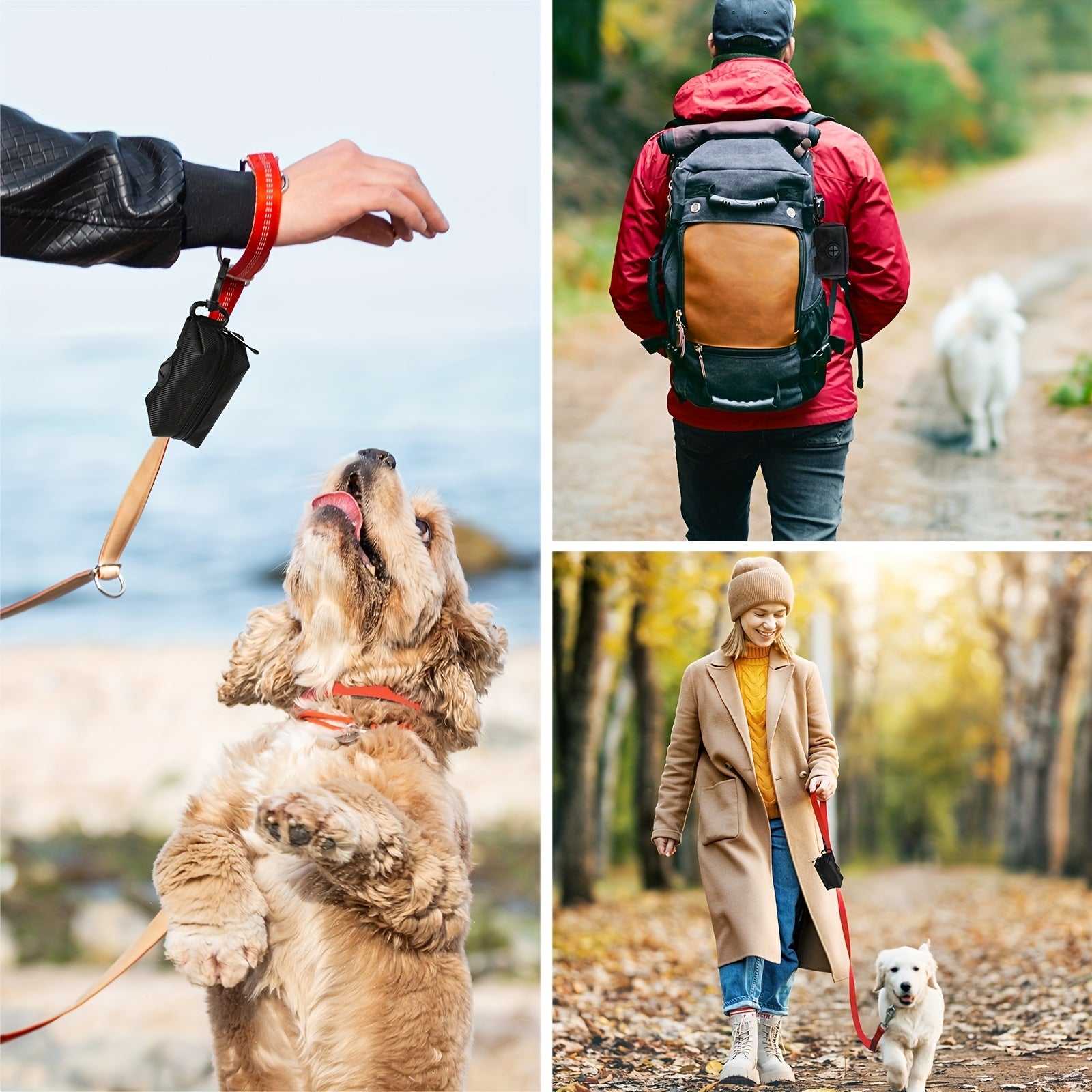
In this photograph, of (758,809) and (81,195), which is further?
(758,809)

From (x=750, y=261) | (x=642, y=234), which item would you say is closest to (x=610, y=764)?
(x=642, y=234)

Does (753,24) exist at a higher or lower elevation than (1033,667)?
higher

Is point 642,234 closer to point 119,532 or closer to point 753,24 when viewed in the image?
point 753,24

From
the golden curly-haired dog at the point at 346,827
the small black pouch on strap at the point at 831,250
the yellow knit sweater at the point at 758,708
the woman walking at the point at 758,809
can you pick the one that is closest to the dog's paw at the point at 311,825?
the golden curly-haired dog at the point at 346,827

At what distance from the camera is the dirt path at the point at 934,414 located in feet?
18.6

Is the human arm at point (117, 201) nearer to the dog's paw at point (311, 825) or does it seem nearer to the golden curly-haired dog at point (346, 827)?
the golden curly-haired dog at point (346, 827)

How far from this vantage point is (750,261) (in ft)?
11.6

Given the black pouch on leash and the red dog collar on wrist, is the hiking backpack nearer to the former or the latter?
the red dog collar on wrist

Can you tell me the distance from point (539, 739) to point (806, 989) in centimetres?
171

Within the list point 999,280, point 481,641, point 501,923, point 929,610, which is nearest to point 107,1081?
point 501,923

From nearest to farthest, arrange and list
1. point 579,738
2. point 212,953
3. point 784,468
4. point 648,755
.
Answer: point 212,953 < point 784,468 < point 579,738 < point 648,755

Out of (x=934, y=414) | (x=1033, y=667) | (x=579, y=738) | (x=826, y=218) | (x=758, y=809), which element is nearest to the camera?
(x=826, y=218)

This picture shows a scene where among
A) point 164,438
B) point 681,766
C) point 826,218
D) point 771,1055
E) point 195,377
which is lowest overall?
point 771,1055

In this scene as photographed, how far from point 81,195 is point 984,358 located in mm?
5003
